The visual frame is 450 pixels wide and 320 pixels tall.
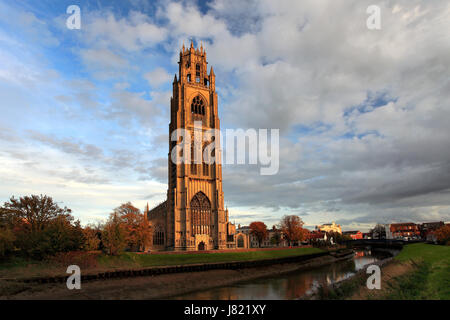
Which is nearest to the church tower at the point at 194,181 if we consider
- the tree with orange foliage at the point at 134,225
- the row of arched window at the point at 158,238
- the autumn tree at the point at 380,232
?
the row of arched window at the point at 158,238

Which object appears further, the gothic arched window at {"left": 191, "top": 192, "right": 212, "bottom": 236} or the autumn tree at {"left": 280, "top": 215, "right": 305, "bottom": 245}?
the autumn tree at {"left": 280, "top": 215, "right": 305, "bottom": 245}

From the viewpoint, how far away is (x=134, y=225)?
50094 mm

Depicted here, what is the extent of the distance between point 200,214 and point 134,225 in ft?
58.7

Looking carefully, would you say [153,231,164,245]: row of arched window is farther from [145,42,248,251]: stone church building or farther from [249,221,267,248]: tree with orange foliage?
[249,221,267,248]: tree with orange foliage

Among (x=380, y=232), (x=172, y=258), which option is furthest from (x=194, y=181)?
(x=380, y=232)

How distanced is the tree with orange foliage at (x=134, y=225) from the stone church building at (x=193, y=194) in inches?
360

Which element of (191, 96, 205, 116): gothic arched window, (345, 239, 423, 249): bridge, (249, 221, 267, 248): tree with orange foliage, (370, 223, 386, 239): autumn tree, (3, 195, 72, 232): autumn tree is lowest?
(370, 223, 386, 239): autumn tree

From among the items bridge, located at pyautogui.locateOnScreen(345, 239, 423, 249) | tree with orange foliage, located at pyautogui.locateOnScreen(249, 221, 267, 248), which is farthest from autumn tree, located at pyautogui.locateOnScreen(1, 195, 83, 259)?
bridge, located at pyautogui.locateOnScreen(345, 239, 423, 249)

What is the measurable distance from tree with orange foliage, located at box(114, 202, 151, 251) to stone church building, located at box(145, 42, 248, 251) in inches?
360

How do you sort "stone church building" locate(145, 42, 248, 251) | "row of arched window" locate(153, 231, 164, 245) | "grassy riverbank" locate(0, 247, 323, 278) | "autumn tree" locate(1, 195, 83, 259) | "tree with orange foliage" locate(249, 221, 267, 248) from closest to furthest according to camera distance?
"grassy riverbank" locate(0, 247, 323, 278) < "autumn tree" locate(1, 195, 83, 259) < "stone church building" locate(145, 42, 248, 251) < "row of arched window" locate(153, 231, 164, 245) < "tree with orange foliage" locate(249, 221, 267, 248)

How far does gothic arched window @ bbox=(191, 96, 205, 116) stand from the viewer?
73.2m

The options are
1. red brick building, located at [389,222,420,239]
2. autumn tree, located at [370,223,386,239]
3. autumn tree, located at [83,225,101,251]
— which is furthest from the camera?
autumn tree, located at [370,223,386,239]

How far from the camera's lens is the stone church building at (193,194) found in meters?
61.7

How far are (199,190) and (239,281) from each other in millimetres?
30468
